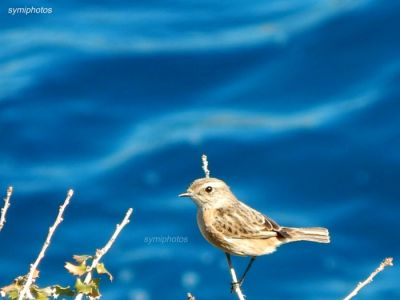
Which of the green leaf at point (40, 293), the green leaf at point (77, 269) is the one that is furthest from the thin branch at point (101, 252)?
the green leaf at point (40, 293)

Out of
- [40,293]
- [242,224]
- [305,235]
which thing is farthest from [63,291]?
[305,235]

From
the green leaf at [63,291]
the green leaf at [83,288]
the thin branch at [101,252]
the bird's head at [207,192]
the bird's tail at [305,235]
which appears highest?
the bird's head at [207,192]

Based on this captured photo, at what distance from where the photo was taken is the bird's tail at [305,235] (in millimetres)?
8820

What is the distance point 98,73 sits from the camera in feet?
75.7

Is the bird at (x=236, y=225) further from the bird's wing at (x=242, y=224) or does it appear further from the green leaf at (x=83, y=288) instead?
the green leaf at (x=83, y=288)

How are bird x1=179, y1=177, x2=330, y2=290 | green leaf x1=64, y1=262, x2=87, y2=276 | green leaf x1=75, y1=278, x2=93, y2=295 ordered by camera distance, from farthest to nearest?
bird x1=179, y1=177, x2=330, y2=290
green leaf x1=64, y1=262, x2=87, y2=276
green leaf x1=75, y1=278, x2=93, y2=295

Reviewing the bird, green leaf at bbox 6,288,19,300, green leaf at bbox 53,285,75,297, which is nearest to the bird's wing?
the bird

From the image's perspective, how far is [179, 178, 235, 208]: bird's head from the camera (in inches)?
344

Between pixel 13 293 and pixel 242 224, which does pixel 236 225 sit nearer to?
pixel 242 224

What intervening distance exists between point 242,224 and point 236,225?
114mm

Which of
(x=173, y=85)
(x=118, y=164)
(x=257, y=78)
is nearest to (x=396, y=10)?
(x=257, y=78)

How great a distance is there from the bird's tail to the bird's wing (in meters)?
0.08

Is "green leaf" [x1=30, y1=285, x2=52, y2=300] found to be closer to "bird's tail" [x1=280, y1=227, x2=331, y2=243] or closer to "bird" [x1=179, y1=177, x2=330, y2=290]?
"bird" [x1=179, y1=177, x2=330, y2=290]

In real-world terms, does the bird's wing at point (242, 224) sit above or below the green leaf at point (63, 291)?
above
